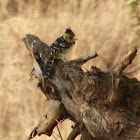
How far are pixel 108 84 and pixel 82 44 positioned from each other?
79.2 inches

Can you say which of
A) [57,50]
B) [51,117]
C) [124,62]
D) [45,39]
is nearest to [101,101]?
[124,62]

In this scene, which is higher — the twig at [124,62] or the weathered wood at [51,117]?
the weathered wood at [51,117]

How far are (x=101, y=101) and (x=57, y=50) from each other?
29.6 inches

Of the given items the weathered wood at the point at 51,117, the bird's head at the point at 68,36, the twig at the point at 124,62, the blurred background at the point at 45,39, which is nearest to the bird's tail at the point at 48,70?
the weathered wood at the point at 51,117

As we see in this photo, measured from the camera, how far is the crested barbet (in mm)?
2943

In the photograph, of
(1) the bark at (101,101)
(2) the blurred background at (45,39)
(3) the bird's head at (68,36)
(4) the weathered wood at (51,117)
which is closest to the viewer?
(1) the bark at (101,101)

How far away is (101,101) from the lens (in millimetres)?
2660

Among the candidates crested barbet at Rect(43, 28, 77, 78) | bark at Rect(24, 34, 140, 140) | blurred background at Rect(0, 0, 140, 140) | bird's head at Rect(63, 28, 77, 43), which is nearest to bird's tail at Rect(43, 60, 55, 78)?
crested barbet at Rect(43, 28, 77, 78)

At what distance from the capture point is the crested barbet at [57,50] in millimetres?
2943

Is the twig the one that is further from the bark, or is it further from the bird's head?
the bird's head

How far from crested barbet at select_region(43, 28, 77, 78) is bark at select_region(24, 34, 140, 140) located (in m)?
0.14

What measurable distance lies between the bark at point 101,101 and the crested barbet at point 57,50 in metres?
0.14

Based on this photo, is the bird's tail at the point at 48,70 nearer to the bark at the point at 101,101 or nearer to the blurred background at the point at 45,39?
the bark at the point at 101,101

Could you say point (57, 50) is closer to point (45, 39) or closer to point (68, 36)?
point (68, 36)
